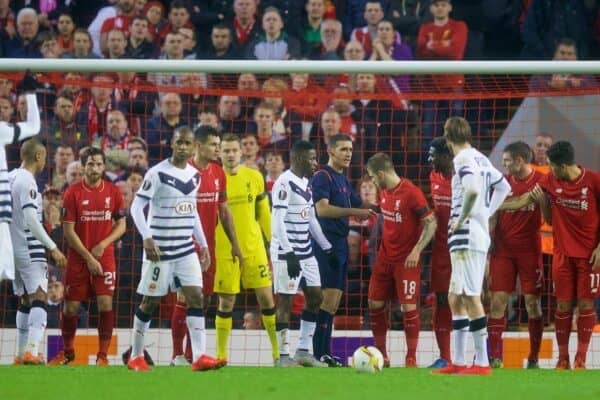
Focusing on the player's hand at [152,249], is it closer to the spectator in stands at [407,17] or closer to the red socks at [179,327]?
the red socks at [179,327]

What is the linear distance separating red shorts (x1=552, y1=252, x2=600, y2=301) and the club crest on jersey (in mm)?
3519

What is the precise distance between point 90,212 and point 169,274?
76.6 inches

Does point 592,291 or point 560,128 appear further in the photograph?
point 560,128

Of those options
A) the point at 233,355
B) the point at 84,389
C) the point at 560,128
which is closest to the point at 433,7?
the point at 560,128

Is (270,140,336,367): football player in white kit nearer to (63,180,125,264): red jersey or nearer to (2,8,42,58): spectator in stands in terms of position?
(63,180,125,264): red jersey

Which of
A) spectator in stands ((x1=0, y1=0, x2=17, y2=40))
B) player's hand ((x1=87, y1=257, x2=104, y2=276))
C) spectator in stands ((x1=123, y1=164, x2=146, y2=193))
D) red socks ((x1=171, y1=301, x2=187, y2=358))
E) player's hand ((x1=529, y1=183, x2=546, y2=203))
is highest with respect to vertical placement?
spectator in stands ((x1=0, y1=0, x2=17, y2=40))

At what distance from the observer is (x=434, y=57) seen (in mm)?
17844

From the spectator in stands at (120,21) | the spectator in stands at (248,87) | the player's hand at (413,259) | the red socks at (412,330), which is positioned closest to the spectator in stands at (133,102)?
the spectator in stands at (248,87)

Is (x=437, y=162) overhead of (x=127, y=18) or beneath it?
beneath

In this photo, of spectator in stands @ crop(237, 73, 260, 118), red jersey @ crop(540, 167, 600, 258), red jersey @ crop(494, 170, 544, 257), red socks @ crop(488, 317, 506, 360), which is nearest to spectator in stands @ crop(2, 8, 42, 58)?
spectator in stands @ crop(237, 73, 260, 118)

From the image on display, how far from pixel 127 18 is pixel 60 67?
17.2 feet

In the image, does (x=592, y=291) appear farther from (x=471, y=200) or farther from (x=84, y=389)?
(x=84, y=389)

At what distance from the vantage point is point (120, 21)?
720 inches

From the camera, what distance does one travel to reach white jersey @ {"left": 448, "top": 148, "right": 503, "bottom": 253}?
38.4 ft
